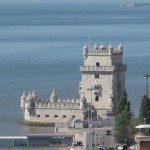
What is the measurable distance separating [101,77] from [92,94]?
0.92 meters

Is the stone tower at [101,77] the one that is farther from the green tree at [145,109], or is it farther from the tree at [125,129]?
the tree at [125,129]

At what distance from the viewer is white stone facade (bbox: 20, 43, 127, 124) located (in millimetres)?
56156

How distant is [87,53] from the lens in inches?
2217

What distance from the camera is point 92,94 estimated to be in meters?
56.2

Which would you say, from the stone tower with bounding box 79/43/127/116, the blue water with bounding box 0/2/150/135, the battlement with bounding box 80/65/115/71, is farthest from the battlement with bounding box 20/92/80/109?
the battlement with bounding box 80/65/115/71

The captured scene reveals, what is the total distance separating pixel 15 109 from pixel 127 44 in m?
61.8

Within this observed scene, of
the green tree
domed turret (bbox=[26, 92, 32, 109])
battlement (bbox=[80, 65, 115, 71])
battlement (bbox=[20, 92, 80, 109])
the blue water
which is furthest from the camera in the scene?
the blue water

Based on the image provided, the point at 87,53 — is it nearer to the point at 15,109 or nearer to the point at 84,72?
the point at 84,72

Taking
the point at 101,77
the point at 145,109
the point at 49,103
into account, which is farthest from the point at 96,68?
the point at 145,109

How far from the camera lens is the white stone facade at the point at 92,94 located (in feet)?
184

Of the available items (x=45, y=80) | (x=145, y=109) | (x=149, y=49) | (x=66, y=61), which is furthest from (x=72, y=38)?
(x=145, y=109)

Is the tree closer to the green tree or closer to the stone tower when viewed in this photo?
the green tree

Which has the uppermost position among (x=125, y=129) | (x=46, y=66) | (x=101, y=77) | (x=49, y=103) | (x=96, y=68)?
(x=46, y=66)

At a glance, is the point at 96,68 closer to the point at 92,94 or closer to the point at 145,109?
the point at 92,94
